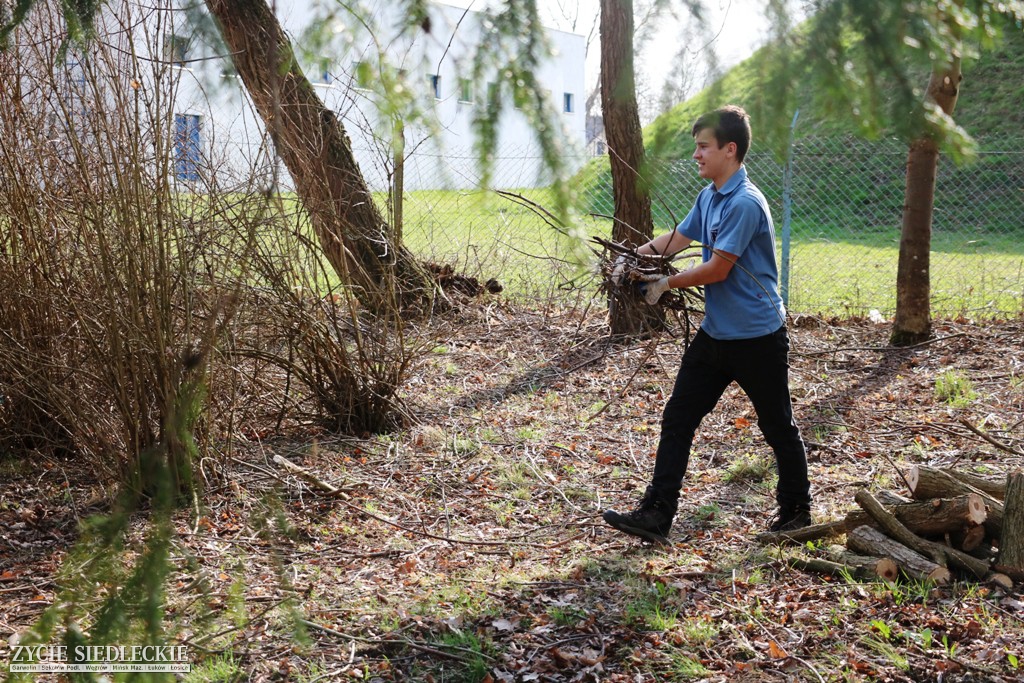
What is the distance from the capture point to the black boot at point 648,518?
4.27 metres

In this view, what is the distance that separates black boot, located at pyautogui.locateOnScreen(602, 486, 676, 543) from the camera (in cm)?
427

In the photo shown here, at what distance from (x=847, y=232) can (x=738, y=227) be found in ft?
45.5

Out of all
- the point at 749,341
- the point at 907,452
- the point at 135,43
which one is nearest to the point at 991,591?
the point at 749,341

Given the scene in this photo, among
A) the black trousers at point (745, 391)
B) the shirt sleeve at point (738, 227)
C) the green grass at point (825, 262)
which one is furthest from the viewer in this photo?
the green grass at point (825, 262)

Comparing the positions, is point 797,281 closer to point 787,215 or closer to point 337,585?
point 787,215

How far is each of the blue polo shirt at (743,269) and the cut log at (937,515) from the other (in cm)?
99

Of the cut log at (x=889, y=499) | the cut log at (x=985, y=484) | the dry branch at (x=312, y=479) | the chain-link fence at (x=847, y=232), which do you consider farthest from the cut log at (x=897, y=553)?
the dry branch at (x=312, y=479)

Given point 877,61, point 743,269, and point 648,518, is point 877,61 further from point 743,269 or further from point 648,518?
point 648,518

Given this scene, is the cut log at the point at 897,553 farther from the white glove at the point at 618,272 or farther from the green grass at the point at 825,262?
the green grass at the point at 825,262

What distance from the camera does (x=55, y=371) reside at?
4.92 meters

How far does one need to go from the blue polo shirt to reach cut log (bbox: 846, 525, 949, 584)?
99 centimetres

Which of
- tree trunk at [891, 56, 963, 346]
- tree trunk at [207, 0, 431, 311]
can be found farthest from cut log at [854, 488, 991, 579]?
tree trunk at [891, 56, 963, 346]

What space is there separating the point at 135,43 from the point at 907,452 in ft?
15.8

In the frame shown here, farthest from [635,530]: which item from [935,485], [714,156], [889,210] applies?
[889,210]
